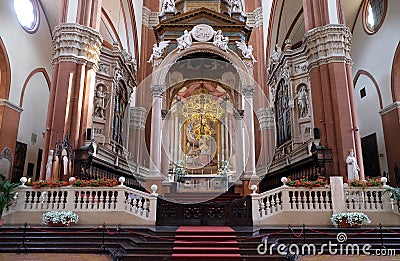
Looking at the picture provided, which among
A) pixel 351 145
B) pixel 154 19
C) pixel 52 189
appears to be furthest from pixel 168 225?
pixel 154 19

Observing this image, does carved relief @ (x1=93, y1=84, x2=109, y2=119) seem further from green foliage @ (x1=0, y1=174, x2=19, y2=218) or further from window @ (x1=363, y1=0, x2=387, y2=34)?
window @ (x1=363, y1=0, x2=387, y2=34)

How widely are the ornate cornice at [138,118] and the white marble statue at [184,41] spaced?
554cm

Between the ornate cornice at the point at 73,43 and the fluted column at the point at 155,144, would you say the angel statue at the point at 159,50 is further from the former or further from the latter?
the ornate cornice at the point at 73,43

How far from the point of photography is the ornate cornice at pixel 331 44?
12359mm

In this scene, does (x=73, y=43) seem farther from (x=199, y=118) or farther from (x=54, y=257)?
(x=199, y=118)

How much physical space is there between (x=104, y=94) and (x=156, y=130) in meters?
3.17

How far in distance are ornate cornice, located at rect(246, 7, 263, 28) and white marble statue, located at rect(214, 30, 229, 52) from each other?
7.68 metres

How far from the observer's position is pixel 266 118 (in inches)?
848

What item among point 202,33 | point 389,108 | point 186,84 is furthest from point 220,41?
point 389,108

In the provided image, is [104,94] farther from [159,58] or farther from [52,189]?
[52,189]

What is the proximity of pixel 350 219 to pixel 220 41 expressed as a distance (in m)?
11.8

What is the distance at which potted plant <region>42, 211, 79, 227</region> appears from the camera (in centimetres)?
884

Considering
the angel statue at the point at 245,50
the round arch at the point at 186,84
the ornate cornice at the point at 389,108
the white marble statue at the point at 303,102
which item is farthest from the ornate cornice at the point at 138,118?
the ornate cornice at the point at 389,108

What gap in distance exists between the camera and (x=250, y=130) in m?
17.2
